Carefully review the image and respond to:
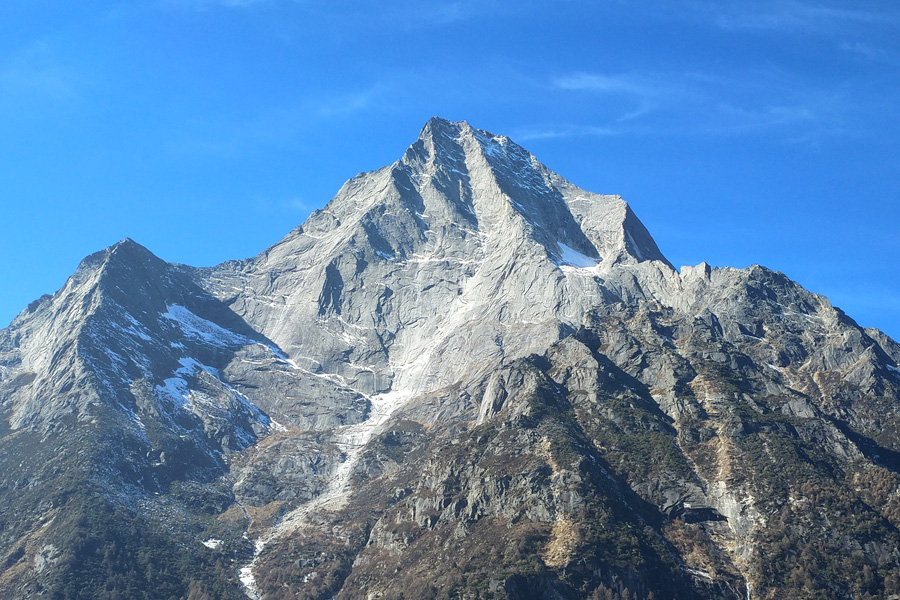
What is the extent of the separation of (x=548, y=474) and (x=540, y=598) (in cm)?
3856

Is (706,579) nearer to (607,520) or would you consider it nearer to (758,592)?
(758,592)

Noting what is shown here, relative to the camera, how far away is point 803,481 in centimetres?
18475

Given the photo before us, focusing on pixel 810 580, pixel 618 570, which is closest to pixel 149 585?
pixel 618 570

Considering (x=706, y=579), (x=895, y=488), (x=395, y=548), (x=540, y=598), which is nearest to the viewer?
(x=540, y=598)

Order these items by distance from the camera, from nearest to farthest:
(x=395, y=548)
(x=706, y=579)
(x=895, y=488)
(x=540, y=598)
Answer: (x=540, y=598)
(x=706, y=579)
(x=895, y=488)
(x=395, y=548)

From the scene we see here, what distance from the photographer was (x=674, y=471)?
195 m

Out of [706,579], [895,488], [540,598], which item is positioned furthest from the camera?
[895,488]

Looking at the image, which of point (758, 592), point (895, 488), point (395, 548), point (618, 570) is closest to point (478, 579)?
point (618, 570)

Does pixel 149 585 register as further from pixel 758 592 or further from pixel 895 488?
pixel 895 488

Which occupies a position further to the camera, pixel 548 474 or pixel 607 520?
pixel 548 474

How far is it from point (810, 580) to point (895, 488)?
3377 centimetres

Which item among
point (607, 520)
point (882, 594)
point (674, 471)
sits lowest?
point (882, 594)

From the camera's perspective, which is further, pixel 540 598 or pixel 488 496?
pixel 488 496

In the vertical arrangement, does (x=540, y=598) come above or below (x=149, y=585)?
below
